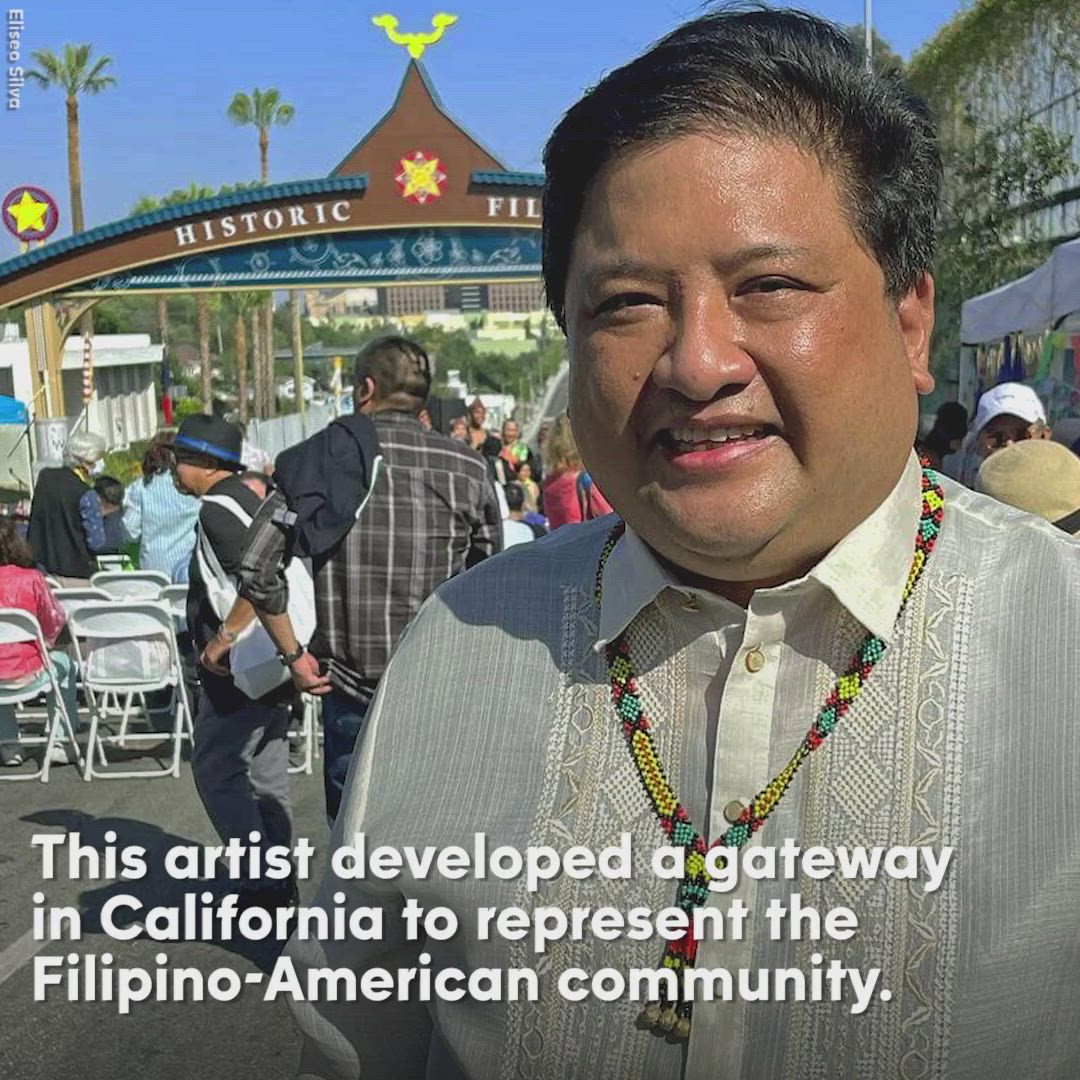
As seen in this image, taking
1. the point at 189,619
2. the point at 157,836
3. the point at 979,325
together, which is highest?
the point at 979,325

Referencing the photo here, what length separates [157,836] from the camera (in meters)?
6.52

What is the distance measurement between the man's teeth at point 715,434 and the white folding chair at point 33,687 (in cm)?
673

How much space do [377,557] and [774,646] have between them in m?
3.12

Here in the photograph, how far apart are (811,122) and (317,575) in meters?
3.32

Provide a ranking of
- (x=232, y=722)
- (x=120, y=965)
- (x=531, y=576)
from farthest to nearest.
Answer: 1. (x=232, y=722)
2. (x=120, y=965)
3. (x=531, y=576)

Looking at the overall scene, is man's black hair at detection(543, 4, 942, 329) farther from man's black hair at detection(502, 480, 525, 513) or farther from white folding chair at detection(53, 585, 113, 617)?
man's black hair at detection(502, 480, 525, 513)

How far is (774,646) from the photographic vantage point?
138cm

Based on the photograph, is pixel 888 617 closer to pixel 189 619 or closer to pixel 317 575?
pixel 317 575

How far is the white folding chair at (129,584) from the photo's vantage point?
8.75 metres

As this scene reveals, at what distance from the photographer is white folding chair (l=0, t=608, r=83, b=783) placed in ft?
24.4

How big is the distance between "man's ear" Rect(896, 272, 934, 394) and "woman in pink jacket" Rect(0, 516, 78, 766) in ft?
22.6

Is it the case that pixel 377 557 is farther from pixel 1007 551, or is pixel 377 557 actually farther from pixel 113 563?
pixel 113 563

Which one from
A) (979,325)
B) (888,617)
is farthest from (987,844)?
(979,325)

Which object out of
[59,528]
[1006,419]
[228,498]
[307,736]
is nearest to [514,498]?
[59,528]
